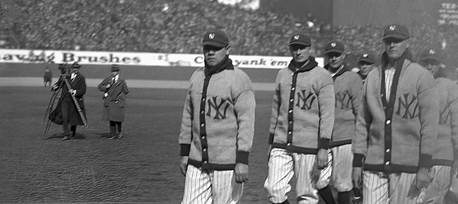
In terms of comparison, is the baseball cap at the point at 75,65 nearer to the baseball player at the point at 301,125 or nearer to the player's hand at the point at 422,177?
the baseball player at the point at 301,125

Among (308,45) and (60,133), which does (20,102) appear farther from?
(308,45)

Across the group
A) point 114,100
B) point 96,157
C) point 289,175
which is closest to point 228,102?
point 289,175

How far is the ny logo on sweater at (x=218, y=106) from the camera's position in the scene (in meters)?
5.53

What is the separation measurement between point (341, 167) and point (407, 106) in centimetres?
260

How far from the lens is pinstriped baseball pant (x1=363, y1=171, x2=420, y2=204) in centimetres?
512

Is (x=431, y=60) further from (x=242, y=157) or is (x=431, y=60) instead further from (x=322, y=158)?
(x=242, y=157)

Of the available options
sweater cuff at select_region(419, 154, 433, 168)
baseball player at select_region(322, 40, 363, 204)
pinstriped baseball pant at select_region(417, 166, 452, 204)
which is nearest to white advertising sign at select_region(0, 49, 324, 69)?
baseball player at select_region(322, 40, 363, 204)

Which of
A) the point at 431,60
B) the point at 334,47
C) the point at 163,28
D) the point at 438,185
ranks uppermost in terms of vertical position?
the point at 163,28

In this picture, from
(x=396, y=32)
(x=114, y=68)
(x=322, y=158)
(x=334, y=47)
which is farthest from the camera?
(x=114, y=68)

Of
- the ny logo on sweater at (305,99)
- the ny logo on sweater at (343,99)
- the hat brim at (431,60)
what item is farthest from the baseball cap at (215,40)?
the ny logo on sweater at (343,99)

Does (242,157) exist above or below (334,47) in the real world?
below

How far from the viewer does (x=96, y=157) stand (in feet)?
34.3

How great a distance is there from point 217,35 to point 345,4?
7088 mm

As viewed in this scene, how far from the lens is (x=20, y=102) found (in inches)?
451
